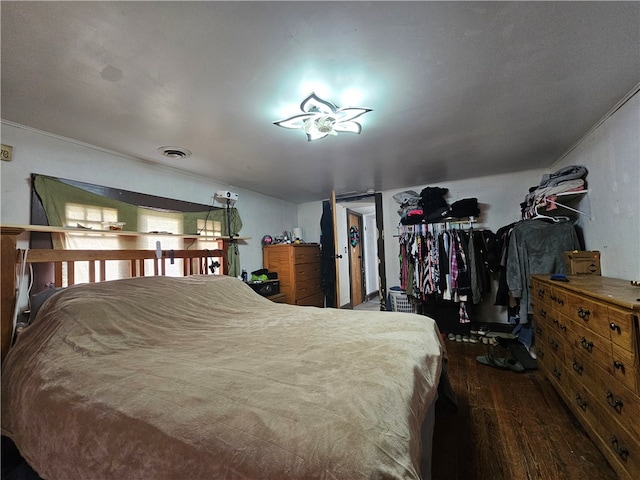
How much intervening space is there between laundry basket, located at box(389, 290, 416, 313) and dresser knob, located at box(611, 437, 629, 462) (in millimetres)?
2365

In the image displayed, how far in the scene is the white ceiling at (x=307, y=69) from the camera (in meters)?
1.04

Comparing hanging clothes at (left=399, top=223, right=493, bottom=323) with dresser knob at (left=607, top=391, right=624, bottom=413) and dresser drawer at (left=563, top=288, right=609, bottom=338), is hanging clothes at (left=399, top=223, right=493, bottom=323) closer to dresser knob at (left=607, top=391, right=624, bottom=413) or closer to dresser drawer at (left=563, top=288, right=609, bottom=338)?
dresser drawer at (left=563, top=288, right=609, bottom=338)

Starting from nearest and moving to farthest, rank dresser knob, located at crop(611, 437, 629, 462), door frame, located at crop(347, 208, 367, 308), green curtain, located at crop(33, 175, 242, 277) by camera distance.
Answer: dresser knob, located at crop(611, 437, 629, 462), green curtain, located at crop(33, 175, 242, 277), door frame, located at crop(347, 208, 367, 308)

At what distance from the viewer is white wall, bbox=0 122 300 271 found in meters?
1.77

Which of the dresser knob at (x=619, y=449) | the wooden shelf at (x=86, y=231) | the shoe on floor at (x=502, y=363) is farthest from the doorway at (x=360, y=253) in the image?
the dresser knob at (x=619, y=449)

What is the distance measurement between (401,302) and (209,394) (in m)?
3.21

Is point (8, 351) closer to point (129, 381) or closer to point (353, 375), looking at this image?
point (129, 381)

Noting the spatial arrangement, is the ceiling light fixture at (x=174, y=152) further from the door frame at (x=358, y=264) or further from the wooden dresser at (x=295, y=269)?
the door frame at (x=358, y=264)

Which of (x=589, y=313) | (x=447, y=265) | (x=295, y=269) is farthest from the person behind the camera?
(x=295, y=269)

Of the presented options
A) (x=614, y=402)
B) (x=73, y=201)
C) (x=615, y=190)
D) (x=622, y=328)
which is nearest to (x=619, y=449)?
(x=614, y=402)

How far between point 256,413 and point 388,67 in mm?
1616

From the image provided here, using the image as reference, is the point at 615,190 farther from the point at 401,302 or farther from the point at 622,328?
the point at 401,302

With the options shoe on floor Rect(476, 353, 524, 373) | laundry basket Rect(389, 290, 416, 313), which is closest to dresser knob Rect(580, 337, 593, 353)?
shoe on floor Rect(476, 353, 524, 373)

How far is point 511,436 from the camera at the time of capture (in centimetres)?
154
